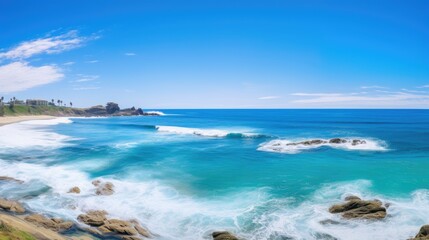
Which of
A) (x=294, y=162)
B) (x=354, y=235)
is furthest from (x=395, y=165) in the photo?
(x=354, y=235)

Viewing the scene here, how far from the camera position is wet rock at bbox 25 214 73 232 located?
A: 20.0 m

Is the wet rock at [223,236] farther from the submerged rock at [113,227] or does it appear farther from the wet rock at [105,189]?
the wet rock at [105,189]

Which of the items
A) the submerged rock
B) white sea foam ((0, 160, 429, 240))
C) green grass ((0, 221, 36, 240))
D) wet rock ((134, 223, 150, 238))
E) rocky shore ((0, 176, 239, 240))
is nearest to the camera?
green grass ((0, 221, 36, 240))

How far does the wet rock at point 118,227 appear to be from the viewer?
20031 millimetres

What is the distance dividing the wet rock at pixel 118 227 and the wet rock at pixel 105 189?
7972mm

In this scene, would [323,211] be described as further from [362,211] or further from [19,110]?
[19,110]

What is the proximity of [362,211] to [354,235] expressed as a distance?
11.9 feet

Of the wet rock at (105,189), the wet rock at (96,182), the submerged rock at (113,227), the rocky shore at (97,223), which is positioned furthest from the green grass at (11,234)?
the wet rock at (96,182)

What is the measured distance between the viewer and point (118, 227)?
66.9ft

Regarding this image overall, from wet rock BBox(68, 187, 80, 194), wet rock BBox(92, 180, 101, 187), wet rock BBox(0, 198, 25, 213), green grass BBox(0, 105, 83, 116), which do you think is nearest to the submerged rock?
wet rock BBox(0, 198, 25, 213)

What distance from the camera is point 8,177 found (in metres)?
33.2

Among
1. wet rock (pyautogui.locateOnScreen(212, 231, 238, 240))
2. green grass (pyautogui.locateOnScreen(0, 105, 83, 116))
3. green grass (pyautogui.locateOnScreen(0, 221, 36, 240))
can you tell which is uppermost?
green grass (pyautogui.locateOnScreen(0, 105, 83, 116))

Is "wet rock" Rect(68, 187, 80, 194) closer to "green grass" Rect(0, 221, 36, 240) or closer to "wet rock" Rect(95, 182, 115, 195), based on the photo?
"wet rock" Rect(95, 182, 115, 195)

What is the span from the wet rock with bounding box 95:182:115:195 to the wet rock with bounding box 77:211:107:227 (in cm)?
585
